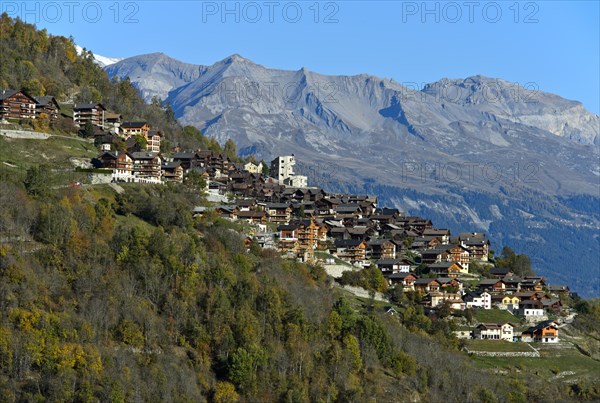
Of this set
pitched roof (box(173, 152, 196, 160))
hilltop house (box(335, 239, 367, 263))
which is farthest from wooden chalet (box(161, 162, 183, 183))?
hilltop house (box(335, 239, 367, 263))

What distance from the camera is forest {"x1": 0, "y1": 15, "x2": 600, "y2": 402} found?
231 ft

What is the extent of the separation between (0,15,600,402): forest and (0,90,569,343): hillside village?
6.28m

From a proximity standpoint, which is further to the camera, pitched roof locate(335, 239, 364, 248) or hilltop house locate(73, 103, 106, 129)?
hilltop house locate(73, 103, 106, 129)

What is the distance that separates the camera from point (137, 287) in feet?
268

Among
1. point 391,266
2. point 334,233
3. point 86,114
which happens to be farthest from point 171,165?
point 391,266

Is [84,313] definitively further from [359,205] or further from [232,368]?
[359,205]

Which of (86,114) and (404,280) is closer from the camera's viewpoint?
(404,280)

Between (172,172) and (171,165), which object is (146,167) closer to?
(172,172)

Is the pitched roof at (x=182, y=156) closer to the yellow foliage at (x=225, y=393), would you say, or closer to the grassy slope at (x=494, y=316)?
the grassy slope at (x=494, y=316)

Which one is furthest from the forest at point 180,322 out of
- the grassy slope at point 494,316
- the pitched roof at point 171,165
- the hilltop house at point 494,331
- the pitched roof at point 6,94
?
the pitched roof at point 6,94

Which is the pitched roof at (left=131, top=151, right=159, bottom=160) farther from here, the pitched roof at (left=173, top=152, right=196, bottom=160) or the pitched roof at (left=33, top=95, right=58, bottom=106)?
the pitched roof at (left=173, top=152, right=196, bottom=160)

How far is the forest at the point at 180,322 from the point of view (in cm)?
7038

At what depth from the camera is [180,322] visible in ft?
263

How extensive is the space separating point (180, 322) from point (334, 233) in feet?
133
